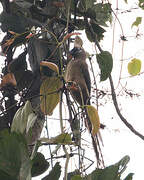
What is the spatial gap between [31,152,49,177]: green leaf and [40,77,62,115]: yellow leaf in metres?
0.18

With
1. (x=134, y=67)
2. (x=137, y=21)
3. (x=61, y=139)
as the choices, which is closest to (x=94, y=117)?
(x=61, y=139)

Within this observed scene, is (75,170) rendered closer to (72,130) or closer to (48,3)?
(72,130)

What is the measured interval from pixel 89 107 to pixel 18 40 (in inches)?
12.4

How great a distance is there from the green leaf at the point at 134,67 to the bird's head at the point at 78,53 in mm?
194

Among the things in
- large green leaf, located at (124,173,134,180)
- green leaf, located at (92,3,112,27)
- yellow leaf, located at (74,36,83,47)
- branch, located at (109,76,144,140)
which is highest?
green leaf, located at (92,3,112,27)

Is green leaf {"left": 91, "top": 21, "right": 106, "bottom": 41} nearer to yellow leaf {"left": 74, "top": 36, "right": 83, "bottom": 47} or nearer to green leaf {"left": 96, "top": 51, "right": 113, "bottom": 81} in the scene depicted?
yellow leaf {"left": 74, "top": 36, "right": 83, "bottom": 47}

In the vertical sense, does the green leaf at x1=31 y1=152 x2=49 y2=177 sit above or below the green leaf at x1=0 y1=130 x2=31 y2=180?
below

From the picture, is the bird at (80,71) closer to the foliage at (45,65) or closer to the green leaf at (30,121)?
the foliage at (45,65)

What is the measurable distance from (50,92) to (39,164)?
0.74 ft

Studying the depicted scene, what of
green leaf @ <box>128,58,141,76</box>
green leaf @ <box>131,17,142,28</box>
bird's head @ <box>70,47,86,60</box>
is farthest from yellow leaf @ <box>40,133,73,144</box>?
green leaf @ <box>131,17,142,28</box>

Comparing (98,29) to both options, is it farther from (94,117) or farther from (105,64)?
(94,117)

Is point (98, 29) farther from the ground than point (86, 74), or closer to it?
farther from the ground

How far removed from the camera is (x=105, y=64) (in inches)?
39.4

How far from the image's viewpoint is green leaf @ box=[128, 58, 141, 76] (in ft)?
3.43
